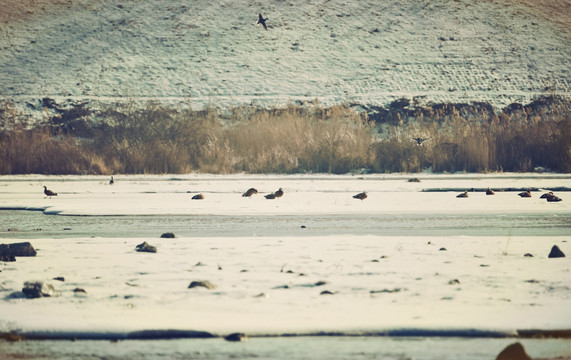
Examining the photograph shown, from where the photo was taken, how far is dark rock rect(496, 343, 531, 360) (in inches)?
140

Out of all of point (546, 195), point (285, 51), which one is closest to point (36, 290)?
point (546, 195)

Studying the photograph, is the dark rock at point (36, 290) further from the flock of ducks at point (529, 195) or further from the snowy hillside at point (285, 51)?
the snowy hillside at point (285, 51)

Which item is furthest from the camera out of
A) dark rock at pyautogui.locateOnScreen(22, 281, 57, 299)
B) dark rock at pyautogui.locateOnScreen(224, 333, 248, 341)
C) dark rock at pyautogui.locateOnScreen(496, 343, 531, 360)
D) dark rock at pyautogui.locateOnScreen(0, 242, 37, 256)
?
dark rock at pyautogui.locateOnScreen(0, 242, 37, 256)

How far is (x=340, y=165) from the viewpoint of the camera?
19734mm

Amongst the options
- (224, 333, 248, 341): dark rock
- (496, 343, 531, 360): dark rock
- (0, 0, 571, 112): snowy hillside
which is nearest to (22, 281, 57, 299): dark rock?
(224, 333, 248, 341): dark rock

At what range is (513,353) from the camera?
3.58 m

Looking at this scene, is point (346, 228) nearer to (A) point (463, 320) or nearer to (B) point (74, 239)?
(B) point (74, 239)

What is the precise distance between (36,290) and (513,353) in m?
2.60

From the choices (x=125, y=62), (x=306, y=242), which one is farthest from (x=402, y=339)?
(x=125, y=62)

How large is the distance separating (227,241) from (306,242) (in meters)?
0.65

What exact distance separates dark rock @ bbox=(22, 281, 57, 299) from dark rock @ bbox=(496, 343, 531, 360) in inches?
99.7

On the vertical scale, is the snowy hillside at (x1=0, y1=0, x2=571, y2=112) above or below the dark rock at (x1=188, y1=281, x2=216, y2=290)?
above

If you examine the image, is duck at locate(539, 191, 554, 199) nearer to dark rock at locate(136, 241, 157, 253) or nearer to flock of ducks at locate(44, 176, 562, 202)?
flock of ducks at locate(44, 176, 562, 202)

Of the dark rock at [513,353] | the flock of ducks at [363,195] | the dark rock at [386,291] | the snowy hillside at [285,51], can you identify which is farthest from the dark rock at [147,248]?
the snowy hillside at [285,51]
